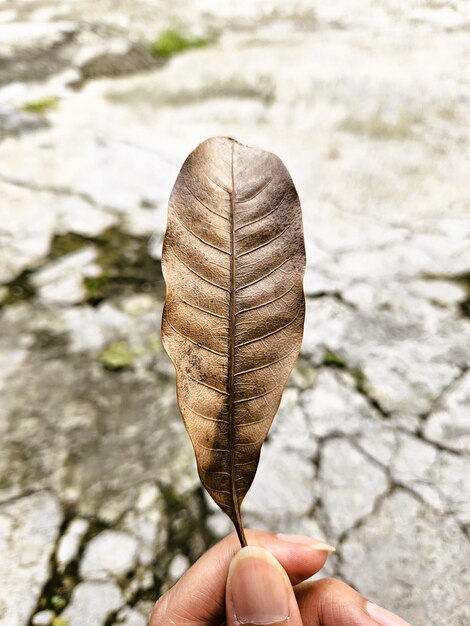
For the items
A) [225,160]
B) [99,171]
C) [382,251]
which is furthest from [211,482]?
[99,171]

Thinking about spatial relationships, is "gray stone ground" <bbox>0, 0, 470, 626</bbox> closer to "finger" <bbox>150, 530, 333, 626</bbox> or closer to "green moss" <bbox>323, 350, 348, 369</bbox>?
"green moss" <bbox>323, 350, 348, 369</bbox>

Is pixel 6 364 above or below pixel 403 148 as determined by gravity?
below

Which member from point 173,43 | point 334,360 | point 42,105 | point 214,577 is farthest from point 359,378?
point 173,43

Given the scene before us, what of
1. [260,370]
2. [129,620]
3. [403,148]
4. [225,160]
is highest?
[225,160]

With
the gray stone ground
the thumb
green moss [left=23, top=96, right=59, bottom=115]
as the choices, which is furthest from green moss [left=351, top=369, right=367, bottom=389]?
green moss [left=23, top=96, right=59, bottom=115]

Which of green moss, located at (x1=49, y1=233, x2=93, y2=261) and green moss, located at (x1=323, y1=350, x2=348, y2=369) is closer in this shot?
green moss, located at (x1=323, y1=350, x2=348, y2=369)

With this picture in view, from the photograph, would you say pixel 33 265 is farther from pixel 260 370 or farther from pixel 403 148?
pixel 403 148

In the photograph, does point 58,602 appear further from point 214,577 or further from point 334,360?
point 334,360

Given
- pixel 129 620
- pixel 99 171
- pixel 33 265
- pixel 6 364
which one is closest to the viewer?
pixel 129 620
